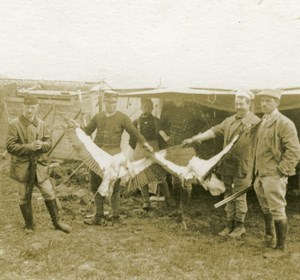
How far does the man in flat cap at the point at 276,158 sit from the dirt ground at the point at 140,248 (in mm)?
Result: 462

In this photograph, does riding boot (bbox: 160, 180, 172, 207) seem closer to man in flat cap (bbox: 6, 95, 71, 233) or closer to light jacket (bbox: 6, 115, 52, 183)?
man in flat cap (bbox: 6, 95, 71, 233)

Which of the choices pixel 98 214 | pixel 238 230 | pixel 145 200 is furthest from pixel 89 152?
pixel 238 230

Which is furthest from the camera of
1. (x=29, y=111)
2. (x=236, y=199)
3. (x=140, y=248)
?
(x=236, y=199)

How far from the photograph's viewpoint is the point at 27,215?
17.8 feet

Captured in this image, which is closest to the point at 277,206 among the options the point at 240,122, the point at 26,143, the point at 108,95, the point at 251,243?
the point at 251,243

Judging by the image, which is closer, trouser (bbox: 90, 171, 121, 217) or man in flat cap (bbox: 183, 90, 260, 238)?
man in flat cap (bbox: 183, 90, 260, 238)

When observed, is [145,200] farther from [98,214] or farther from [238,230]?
[238,230]

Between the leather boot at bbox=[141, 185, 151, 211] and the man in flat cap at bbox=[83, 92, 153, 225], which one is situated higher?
the man in flat cap at bbox=[83, 92, 153, 225]

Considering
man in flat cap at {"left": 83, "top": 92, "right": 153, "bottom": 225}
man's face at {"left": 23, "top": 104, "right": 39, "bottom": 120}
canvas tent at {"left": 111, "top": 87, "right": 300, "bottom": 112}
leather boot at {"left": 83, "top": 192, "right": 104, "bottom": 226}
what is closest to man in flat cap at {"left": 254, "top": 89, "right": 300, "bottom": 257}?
canvas tent at {"left": 111, "top": 87, "right": 300, "bottom": 112}

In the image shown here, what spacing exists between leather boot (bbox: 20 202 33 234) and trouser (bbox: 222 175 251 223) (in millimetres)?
2609

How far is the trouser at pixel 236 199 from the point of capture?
211 inches

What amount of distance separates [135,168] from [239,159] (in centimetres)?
150

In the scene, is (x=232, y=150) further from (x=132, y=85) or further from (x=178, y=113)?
(x=132, y=85)

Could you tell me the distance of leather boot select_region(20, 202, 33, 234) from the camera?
539 cm
